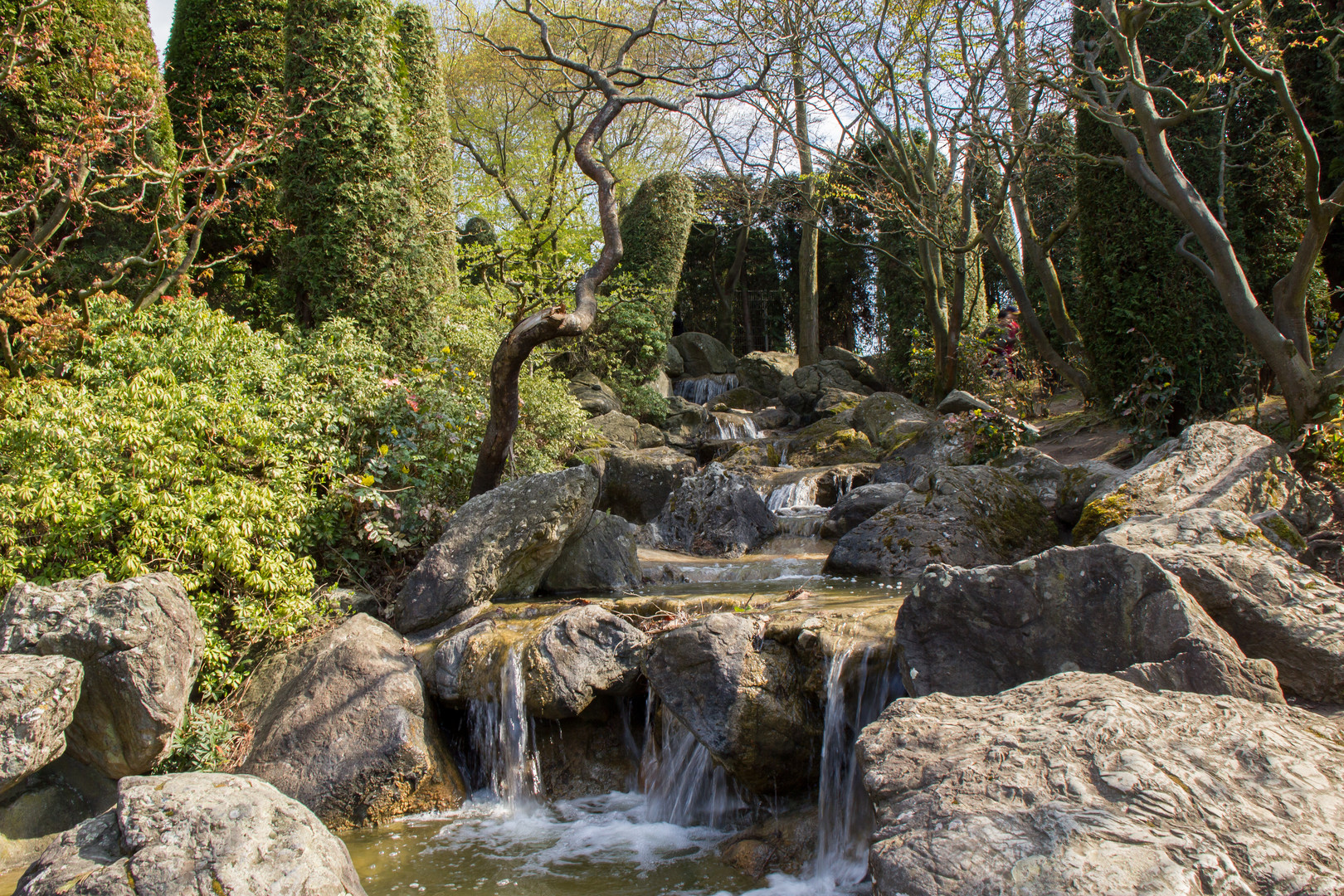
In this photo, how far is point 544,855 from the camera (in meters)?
4.60

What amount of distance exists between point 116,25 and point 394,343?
5904 millimetres

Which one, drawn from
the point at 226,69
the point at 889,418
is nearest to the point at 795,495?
the point at 889,418

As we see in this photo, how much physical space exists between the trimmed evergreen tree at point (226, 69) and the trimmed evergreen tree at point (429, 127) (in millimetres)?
2047

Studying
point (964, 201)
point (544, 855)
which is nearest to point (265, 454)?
point (544, 855)

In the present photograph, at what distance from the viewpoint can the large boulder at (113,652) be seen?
4.59 metres

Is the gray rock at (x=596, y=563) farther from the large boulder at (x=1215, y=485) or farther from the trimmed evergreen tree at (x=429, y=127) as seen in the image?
the trimmed evergreen tree at (x=429, y=127)

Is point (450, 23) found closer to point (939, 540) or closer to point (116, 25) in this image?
point (116, 25)

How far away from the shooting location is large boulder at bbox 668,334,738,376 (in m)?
24.2

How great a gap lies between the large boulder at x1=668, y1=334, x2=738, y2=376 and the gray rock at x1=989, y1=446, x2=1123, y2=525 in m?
15.5

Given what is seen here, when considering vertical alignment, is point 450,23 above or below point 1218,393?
above

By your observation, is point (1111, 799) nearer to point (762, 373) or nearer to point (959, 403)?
point (959, 403)

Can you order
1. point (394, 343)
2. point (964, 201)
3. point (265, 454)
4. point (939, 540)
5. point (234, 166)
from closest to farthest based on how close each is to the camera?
point (265, 454), point (939, 540), point (234, 166), point (394, 343), point (964, 201)

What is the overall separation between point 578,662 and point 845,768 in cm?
186

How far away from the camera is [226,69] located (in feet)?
43.9
